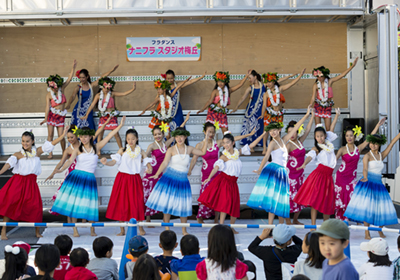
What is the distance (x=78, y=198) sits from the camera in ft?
20.6

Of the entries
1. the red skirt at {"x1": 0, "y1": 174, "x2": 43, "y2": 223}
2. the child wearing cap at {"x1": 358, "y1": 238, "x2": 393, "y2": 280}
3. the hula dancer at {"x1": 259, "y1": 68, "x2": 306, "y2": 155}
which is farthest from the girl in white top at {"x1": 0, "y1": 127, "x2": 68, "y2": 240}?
the child wearing cap at {"x1": 358, "y1": 238, "x2": 393, "y2": 280}

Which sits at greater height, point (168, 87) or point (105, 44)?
point (105, 44)

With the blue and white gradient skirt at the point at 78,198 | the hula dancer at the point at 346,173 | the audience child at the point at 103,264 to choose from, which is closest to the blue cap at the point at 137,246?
the audience child at the point at 103,264

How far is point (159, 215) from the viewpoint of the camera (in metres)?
7.94

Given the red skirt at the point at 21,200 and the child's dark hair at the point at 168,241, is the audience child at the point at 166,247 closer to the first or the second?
the child's dark hair at the point at 168,241

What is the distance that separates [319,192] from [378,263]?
346 centimetres

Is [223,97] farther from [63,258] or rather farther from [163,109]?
[63,258]

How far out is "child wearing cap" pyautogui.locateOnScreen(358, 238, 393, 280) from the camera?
3.04m

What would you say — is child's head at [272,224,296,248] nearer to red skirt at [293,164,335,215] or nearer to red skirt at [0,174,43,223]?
red skirt at [293,164,335,215]

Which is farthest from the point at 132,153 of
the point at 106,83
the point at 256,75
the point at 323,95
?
the point at 323,95

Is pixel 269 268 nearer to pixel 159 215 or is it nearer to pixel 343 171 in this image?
pixel 343 171

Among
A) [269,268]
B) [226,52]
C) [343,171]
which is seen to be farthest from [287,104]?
[269,268]

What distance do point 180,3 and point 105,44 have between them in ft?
7.05

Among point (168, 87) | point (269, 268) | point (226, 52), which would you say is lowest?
point (269, 268)
